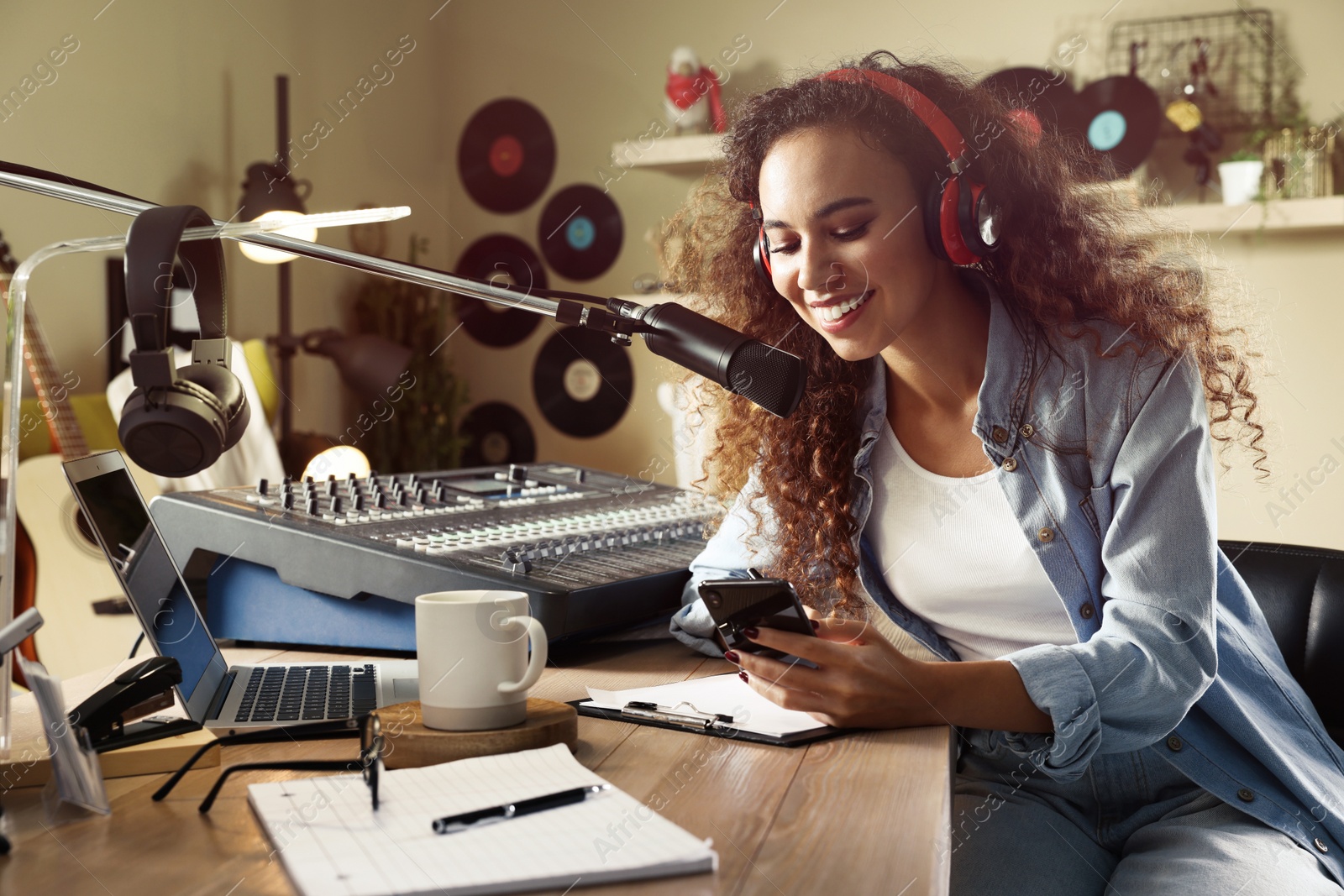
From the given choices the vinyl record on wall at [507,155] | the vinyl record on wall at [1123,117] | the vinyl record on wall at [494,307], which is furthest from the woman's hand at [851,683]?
the vinyl record on wall at [507,155]

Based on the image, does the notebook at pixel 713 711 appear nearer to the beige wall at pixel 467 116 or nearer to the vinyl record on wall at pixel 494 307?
the beige wall at pixel 467 116

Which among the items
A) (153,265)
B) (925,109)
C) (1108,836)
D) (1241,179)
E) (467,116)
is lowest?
(1108,836)

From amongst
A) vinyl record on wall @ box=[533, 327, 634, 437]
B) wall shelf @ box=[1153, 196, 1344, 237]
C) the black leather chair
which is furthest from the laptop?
vinyl record on wall @ box=[533, 327, 634, 437]

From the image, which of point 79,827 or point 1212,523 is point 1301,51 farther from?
point 79,827

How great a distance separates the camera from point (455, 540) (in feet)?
3.93

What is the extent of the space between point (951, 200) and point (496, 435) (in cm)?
375

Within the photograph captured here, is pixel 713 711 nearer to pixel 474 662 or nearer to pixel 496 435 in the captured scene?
pixel 474 662

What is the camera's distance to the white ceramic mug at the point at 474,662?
32.3 inches

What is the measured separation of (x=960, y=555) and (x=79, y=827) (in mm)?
857

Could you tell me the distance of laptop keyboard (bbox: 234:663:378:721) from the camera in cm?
93

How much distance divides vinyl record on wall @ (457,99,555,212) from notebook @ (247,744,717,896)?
4.11 m

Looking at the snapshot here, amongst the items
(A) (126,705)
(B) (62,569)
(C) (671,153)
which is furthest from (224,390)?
(C) (671,153)

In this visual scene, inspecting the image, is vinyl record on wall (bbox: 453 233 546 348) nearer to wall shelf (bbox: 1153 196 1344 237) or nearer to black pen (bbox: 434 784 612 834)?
wall shelf (bbox: 1153 196 1344 237)

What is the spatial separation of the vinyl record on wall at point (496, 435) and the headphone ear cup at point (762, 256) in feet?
11.0
